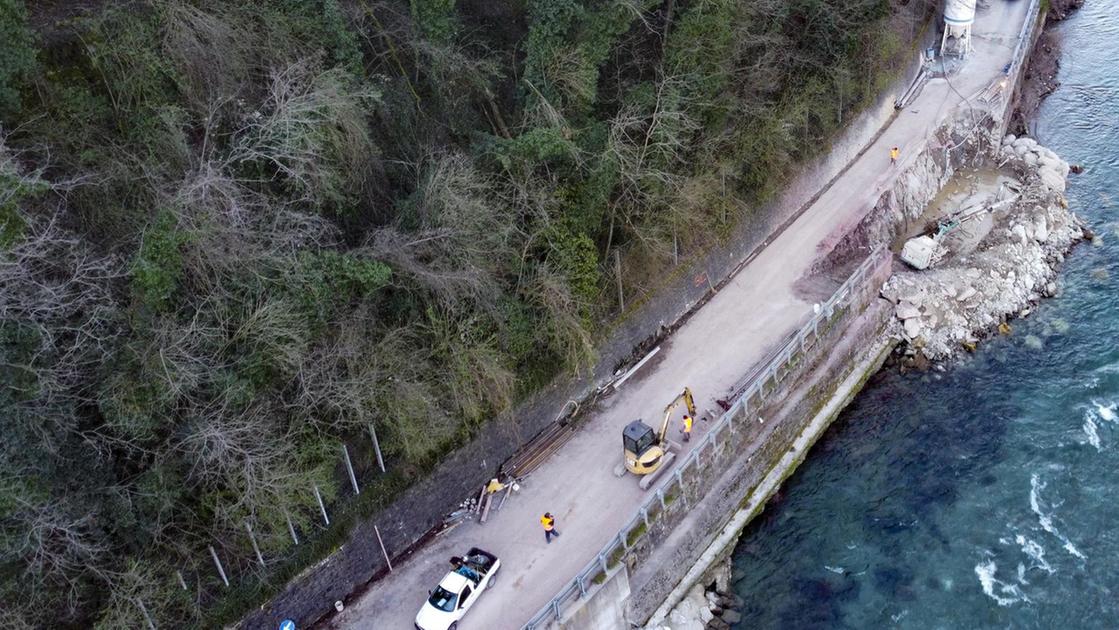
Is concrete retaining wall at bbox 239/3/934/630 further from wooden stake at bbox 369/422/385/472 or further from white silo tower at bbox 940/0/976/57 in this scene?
white silo tower at bbox 940/0/976/57

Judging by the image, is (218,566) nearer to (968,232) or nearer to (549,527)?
(549,527)

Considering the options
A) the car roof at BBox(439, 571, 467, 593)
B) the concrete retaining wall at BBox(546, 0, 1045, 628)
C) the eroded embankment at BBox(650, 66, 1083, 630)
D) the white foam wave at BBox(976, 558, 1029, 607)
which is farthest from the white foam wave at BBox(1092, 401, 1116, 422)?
the car roof at BBox(439, 571, 467, 593)

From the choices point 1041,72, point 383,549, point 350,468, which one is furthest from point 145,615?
point 1041,72

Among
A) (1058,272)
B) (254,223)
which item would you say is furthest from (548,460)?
(1058,272)

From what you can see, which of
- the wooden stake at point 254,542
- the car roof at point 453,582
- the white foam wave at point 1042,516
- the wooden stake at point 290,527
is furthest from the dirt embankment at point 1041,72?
the wooden stake at point 254,542

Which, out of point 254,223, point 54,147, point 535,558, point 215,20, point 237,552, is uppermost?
point 215,20

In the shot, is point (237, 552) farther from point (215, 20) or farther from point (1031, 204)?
point (1031, 204)
